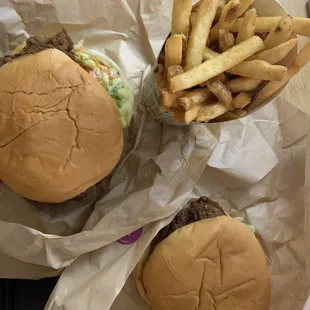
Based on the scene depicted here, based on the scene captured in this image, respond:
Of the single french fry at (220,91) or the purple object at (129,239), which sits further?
the purple object at (129,239)

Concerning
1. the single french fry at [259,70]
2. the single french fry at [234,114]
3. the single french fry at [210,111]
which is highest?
the single french fry at [259,70]

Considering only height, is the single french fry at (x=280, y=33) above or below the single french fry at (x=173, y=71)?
above

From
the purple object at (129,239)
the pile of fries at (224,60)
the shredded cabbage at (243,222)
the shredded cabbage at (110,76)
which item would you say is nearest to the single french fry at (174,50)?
the pile of fries at (224,60)

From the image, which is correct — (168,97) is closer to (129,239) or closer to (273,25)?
(273,25)

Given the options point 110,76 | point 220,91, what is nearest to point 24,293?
point 110,76

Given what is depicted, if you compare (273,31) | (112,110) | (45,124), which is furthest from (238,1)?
(45,124)

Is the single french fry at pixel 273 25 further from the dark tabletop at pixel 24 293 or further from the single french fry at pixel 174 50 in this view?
the dark tabletop at pixel 24 293

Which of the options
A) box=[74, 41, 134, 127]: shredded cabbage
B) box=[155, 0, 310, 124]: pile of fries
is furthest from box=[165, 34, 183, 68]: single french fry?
box=[74, 41, 134, 127]: shredded cabbage
